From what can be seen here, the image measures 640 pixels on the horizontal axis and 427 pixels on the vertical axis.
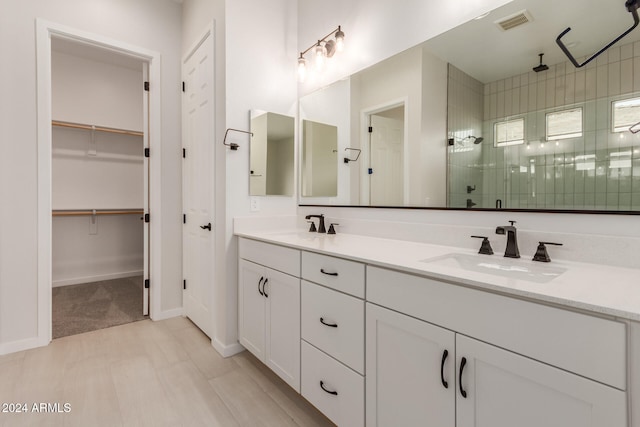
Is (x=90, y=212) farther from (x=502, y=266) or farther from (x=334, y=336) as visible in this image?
(x=502, y=266)

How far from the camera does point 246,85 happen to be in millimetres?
A: 2293

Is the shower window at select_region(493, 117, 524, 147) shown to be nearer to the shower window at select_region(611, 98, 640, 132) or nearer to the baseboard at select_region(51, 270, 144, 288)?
the shower window at select_region(611, 98, 640, 132)

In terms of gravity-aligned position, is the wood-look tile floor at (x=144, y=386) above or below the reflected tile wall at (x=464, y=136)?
below

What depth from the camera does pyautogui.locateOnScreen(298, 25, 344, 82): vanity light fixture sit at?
6.99ft

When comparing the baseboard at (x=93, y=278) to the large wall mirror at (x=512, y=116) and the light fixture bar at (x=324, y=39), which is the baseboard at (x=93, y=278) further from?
the large wall mirror at (x=512, y=116)

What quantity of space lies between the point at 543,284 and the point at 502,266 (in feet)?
1.17

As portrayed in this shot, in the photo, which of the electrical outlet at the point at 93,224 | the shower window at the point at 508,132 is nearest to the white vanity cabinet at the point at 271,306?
the shower window at the point at 508,132

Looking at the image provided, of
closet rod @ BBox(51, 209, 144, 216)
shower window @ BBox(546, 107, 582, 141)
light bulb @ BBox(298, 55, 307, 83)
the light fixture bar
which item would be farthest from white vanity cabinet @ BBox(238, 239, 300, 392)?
closet rod @ BBox(51, 209, 144, 216)

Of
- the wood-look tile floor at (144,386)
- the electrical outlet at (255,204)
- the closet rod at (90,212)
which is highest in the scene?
the electrical outlet at (255,204)

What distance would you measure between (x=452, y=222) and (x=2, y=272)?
306 cm

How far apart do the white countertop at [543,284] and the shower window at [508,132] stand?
1.66 feet

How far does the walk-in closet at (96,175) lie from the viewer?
3707mm

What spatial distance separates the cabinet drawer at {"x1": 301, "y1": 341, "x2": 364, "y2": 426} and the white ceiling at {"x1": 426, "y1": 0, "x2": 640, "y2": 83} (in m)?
1.51

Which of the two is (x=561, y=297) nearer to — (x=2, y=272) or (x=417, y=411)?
(x=417, y=411)
